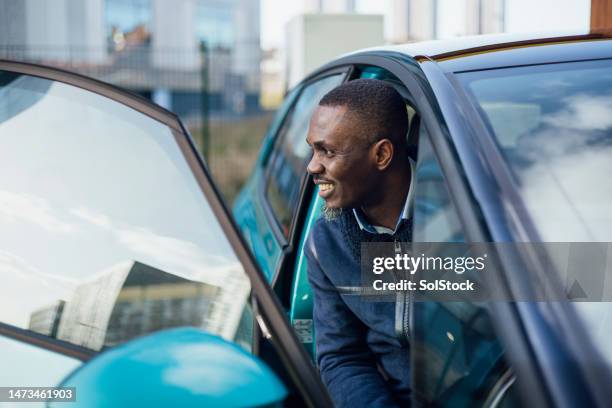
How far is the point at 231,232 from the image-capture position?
110 cm

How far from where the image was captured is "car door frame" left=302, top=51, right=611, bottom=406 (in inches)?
35.5

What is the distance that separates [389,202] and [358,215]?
0.08m

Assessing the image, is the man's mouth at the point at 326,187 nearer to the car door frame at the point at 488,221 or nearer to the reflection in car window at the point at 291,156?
the car door frame at the point at 488,221

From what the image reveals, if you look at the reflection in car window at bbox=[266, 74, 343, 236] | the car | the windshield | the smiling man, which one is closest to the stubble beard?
the smiling man

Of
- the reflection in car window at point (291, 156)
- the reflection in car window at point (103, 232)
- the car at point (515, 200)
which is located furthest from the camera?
the reflection in car window at point (291, 156)

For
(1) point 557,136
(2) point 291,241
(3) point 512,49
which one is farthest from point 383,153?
(2) point 291,241

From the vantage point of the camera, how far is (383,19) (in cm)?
733

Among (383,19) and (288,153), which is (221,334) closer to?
(288,153)

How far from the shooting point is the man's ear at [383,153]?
68.2 inches

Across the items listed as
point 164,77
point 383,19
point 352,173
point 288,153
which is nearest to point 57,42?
point 164,77

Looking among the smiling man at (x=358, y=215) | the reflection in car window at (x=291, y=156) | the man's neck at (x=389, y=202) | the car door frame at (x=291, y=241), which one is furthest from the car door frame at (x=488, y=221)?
the reflection in car window at (x=291, y=156)

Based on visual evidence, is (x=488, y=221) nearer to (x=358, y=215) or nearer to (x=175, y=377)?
(x=175, y=377)

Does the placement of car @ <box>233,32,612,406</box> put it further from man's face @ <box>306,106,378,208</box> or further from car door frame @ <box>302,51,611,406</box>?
man's face @ <box>306,106,378,208</box>

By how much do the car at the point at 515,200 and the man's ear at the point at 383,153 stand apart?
111 mm
